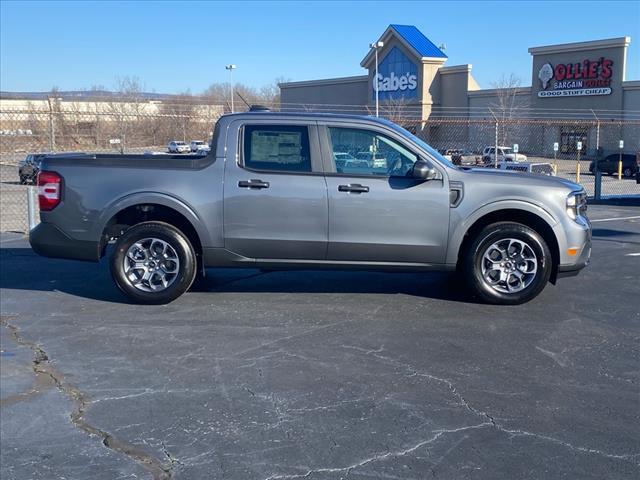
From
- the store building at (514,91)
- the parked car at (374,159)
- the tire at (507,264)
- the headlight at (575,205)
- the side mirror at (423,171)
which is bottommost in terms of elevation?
the tire at (507,264)

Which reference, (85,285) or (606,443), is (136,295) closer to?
(85,285)

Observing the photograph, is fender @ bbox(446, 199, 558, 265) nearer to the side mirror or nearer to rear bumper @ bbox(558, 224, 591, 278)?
rear bumper @ bbox(558, 224, 591, 278)

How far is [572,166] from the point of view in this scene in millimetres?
43375

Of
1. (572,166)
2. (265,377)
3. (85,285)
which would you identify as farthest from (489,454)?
(572,166)

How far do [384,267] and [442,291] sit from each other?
1.01 m

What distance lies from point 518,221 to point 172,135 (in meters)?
15.5

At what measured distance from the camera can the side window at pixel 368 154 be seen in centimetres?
705

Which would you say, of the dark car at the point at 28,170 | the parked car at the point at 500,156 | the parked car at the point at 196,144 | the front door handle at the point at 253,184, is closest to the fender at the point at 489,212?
the front door handle at the point at 253,184

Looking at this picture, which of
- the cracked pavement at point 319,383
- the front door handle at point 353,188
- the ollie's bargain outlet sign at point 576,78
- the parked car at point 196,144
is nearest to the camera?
the cracked pavement at point 319,383

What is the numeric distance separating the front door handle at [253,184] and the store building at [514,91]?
112 feet

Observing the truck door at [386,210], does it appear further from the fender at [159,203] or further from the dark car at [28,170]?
the dark car at [28,170]

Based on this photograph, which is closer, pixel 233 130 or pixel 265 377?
pixel 265 377

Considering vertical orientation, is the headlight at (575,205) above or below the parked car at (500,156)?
below

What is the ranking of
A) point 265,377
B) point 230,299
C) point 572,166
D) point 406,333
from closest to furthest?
point 265,377, point 406,333, point 230,299, point 572,166
